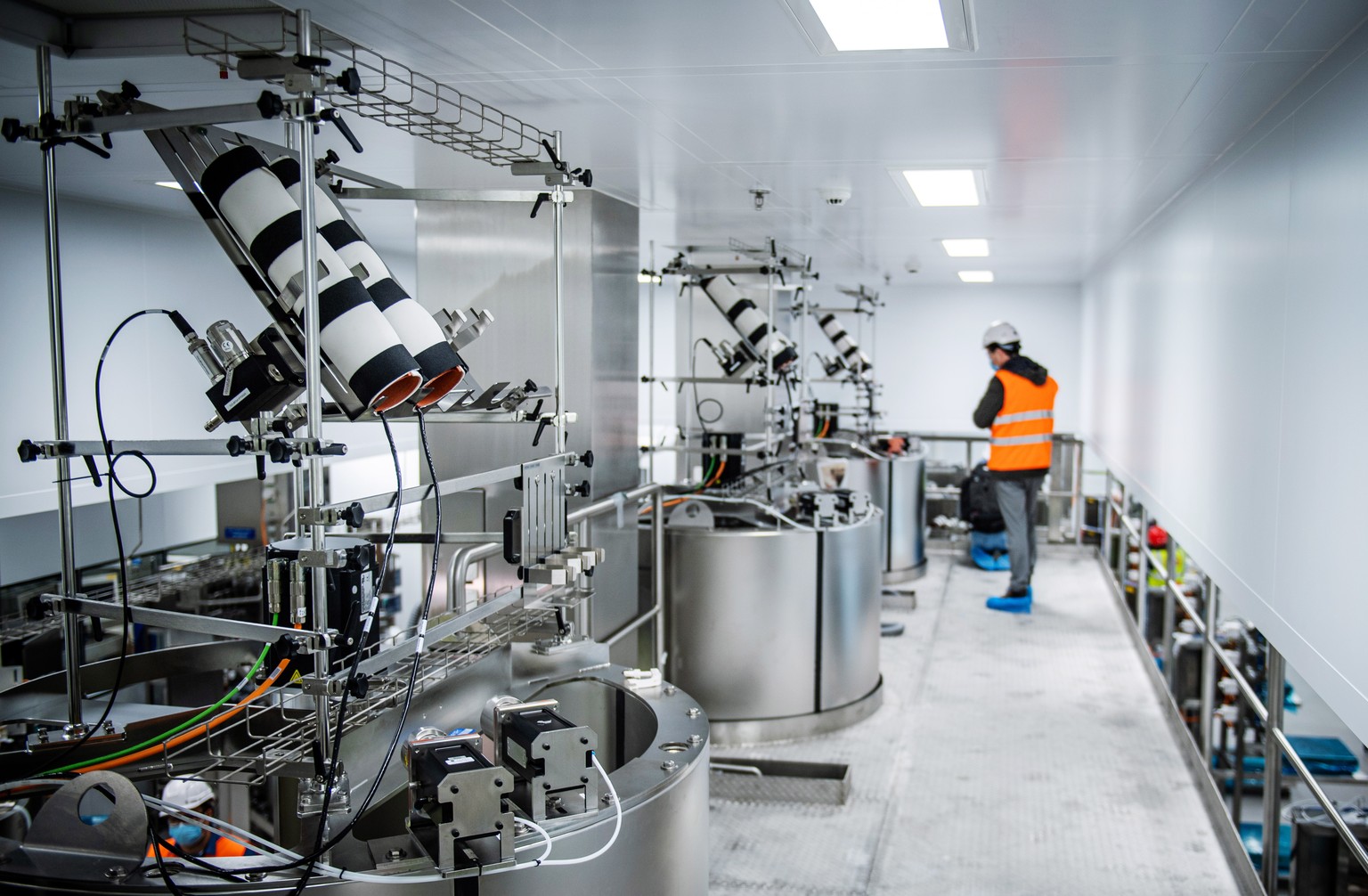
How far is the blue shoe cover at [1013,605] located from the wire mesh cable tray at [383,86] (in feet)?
13.3

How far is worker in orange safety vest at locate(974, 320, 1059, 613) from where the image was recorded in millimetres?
5805

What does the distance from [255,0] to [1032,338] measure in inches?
316

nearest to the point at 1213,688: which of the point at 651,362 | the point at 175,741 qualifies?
the point at 651,362

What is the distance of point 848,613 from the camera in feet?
13.5

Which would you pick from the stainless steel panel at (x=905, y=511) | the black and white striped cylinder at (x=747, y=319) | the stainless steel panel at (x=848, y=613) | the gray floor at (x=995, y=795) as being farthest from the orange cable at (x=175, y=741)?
the stainless steel panel at (x=905, y=511)

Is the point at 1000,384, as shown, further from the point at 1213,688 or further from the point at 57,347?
the point at 57,347

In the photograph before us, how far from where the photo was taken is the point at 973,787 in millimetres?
3592

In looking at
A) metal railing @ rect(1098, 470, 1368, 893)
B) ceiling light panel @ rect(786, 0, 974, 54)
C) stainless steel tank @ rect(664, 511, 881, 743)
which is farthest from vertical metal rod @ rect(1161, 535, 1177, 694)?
ceiling light panel @ rect(786, 0, 974, 54)

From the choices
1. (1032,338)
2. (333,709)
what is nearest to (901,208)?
(333,709)

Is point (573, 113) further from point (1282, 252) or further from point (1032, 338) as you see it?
point (1032, 338)

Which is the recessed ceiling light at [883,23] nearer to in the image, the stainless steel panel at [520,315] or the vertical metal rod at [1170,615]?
the stainless steel panel at [520,315]

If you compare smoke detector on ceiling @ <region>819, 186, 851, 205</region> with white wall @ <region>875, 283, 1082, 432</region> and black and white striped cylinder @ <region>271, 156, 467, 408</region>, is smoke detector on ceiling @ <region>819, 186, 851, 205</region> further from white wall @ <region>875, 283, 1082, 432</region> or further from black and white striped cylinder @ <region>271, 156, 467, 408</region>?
white wall @ <region>875, 283, 1082, 432</region>

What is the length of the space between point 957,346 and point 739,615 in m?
A: 5.90

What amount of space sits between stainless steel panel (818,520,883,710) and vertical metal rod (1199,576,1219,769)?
1.22 metres
